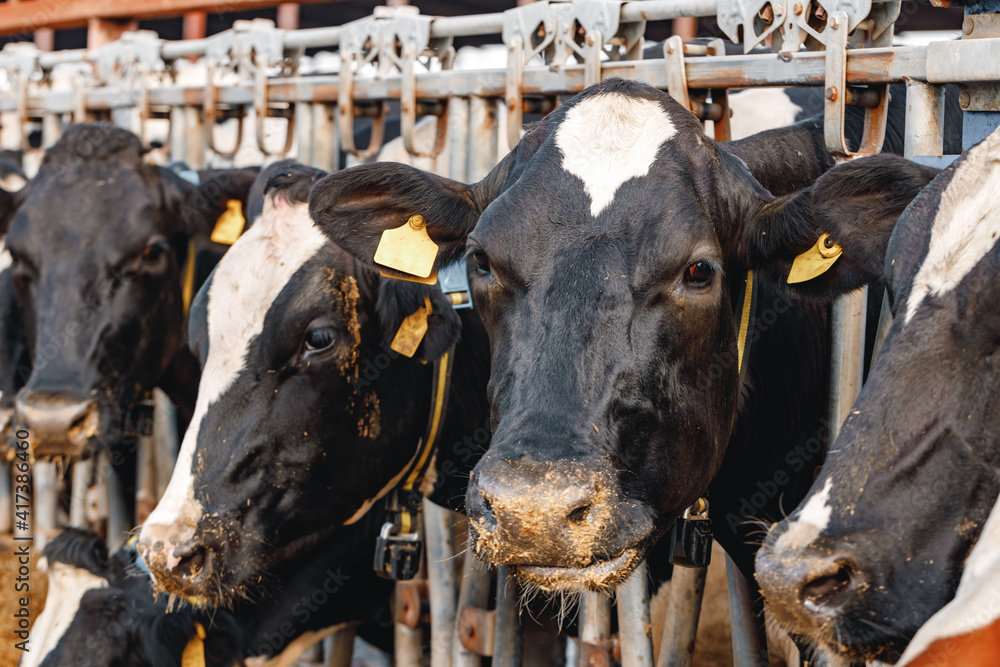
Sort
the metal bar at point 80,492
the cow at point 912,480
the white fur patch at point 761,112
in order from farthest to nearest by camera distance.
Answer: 1. the metal bar at point 80,492
2. the white fur patch at point 761,112
3. the cow at point 912,480

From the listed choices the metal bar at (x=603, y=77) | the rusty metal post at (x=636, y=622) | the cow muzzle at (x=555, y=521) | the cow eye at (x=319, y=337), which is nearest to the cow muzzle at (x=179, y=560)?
the cow eye at (x=319, y=337)

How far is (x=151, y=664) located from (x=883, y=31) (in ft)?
8.96

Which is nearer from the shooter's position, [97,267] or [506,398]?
[506,398]

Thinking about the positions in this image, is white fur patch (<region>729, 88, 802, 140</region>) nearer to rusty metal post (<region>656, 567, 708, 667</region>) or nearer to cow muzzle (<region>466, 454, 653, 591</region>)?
rusty metal post (<region>656, 567, 708, 667</region>)

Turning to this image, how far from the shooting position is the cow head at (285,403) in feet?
8.71

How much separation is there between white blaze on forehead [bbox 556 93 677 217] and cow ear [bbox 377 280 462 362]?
80cm

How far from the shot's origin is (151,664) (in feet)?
9.84

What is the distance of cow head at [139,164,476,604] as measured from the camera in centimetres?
266

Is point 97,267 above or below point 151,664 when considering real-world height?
above

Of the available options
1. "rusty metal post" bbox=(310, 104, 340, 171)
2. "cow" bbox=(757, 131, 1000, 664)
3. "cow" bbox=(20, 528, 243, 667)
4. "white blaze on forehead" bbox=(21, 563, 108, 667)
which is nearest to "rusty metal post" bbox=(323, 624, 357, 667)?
"cow" bbox=(20, 528, 243, 667)

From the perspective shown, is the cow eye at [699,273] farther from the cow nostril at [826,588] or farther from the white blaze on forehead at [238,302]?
the white blaze on forehead at [238,302]

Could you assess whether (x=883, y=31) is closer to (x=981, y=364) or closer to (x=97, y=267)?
(x=981, y=364)

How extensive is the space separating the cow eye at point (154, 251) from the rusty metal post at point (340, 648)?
1.61 metres

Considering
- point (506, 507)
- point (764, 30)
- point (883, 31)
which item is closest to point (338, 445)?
point (506, 507)
